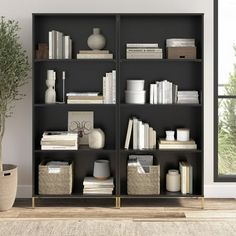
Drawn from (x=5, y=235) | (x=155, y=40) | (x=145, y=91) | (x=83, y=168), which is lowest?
(x=5, y=235)

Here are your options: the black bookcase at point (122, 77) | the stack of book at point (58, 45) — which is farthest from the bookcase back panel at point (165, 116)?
the stack of book at point (58, 45)

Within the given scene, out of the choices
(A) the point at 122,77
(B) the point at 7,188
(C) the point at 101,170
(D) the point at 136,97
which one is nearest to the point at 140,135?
(D) the point at 136,97

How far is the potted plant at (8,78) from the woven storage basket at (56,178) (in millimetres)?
199

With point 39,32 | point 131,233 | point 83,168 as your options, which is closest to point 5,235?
point 131,233

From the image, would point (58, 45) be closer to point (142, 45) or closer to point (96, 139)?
point (142, 45)

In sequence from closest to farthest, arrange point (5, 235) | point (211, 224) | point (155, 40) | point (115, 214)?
point (5, 235) → point (211, 224) → point (115, 214) → point (155, 40)

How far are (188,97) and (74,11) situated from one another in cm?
107

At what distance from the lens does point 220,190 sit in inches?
160

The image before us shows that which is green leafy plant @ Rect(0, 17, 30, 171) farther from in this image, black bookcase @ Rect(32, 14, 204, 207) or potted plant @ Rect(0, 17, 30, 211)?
black bookcase @ Rect(32, 14, 204, 207)

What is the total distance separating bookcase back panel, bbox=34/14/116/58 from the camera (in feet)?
13.0

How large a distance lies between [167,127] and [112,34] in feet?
2.65

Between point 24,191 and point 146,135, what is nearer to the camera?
point 146,135

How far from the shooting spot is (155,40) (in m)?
3.98

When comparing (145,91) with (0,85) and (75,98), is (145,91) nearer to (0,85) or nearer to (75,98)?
(75,98)
